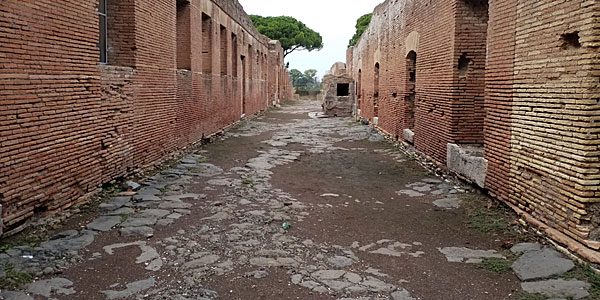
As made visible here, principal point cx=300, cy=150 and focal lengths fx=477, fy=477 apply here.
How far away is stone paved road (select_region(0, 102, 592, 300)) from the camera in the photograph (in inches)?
151

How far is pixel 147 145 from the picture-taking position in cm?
825

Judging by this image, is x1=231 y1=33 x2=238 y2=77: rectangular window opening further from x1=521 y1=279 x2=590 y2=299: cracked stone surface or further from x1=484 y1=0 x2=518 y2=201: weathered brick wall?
x1=521 y1=279 x2=590 y2=299: cracked stone surface

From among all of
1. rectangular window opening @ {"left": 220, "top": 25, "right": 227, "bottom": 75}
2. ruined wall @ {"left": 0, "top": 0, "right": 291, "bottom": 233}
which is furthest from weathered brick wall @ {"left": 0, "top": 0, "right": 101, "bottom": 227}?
rectangular window opening @ {"left": 220, "top": 25, "right": 227, "bottom": 75}

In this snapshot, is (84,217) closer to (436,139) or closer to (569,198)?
(569,198)

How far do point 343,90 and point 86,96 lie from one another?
18.6 m

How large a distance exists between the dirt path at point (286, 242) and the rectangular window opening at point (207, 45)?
4.99 m

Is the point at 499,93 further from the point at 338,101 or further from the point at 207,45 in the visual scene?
the point at 338,101

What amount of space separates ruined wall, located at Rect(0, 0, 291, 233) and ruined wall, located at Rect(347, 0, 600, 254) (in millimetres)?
5156

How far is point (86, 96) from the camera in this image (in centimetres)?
609

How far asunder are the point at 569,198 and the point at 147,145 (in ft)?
21.1

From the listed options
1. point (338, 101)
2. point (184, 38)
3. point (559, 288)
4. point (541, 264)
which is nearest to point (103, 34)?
point (184, 38)

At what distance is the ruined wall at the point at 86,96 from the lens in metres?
4.68

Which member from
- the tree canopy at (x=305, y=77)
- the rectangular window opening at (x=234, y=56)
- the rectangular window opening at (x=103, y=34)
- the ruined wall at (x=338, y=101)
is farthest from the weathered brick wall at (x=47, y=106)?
the tree canopy at (x=305, y=77)

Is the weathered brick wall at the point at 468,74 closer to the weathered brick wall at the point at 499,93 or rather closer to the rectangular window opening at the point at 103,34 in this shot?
the weathered brick wall at the point at 499,93
